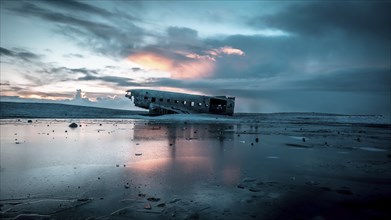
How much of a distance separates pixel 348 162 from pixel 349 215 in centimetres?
523

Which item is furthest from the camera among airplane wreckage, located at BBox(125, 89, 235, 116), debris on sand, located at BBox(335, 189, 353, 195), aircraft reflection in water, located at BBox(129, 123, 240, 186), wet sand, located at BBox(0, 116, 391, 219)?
airplane wreckage, located at BBox(125, 89, 235, 116)

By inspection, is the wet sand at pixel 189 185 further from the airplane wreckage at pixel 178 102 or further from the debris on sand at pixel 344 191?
the airplane wreckage at pixel 178 102

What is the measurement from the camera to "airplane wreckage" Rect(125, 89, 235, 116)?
42594 mm

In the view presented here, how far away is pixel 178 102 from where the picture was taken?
147 feet

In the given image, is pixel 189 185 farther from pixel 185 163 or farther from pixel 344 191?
pixel 344 191

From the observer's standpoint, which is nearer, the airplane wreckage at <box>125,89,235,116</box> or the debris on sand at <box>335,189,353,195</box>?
the debris on sand at <box>335,189,353,195</box>

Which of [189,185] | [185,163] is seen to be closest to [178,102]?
[185,163]

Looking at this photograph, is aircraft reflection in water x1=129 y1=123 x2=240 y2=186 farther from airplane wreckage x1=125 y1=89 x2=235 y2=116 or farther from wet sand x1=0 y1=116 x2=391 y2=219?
airplane wreckage x1=125 y1=89 x2=235 y2=116

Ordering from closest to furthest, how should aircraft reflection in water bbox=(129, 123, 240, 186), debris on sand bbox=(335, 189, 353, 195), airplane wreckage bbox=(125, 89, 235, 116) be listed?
debris on sand bbox=(335, 189, 353, 195) < aircraft reflection in water bbox=(129, 123, 240, 186) < airplane wreckage bbox=(125, 89, 235, 116)

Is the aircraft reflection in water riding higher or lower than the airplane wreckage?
lower

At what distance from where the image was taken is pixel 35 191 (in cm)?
A: 550

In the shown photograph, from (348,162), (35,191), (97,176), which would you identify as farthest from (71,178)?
(348,162)

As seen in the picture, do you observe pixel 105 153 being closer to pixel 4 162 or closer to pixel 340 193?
pixel 4 162

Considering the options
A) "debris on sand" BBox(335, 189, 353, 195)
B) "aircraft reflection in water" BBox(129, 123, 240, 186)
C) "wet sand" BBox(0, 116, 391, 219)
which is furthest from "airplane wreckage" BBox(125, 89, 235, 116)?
"debris on sand" BBox(335, 189, 353, 195)
